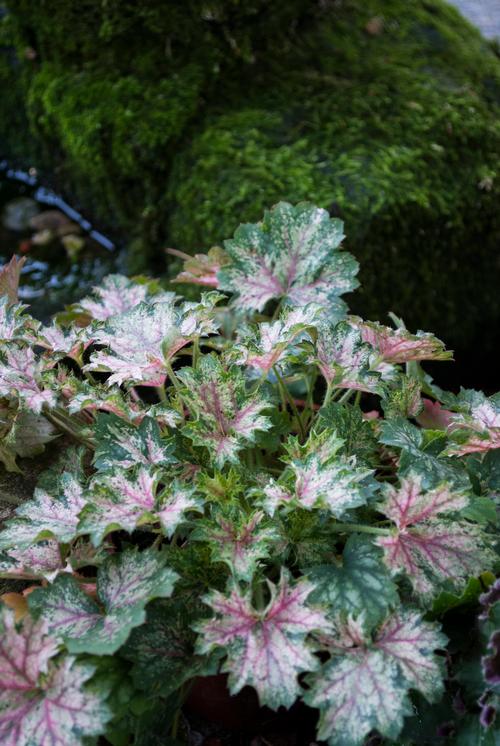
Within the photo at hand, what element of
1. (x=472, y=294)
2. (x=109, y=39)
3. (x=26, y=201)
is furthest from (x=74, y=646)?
(x=26, y=201)

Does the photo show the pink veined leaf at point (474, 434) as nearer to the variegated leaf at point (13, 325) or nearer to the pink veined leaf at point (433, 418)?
the pink veined leaf at point (433, 418)

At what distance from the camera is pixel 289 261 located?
3.99ft

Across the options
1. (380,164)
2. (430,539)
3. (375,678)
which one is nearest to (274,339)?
(430,539)

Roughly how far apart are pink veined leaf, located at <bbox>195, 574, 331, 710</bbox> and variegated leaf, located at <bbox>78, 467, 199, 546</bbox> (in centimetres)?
11

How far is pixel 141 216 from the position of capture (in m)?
1.99

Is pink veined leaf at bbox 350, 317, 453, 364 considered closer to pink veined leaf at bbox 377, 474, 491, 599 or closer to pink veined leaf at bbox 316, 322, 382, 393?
pink veined leaf at bbox 316, 322, 382, 393

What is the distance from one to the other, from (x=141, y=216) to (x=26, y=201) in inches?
21.8

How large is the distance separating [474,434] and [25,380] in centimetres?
64

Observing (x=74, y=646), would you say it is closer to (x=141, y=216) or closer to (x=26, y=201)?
(x=141, y=216)

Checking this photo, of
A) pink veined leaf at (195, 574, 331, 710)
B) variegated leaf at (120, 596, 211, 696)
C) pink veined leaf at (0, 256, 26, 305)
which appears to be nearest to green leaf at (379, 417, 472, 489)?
pink veined leaf at (195, 574, 331, 710)

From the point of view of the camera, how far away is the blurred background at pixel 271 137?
1768mm

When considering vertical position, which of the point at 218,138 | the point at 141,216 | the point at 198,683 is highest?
the point at 218,138

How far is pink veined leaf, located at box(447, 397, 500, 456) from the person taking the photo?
946 millimetres

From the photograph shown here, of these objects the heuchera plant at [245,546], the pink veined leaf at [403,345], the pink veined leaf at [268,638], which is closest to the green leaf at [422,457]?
the heuchera plant at [245,546]
